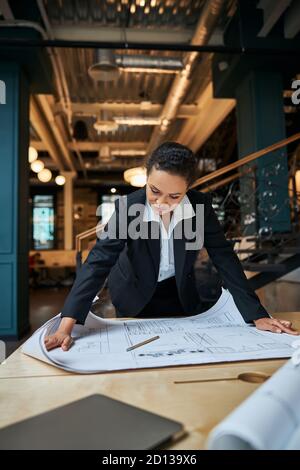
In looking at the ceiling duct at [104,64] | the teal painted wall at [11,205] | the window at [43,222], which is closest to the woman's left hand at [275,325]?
the teal painted wall at [11,205]

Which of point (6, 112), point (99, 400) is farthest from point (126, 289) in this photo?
point (6, 112)

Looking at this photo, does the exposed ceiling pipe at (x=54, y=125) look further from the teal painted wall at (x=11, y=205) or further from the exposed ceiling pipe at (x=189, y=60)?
the exposed ceiling pipe at (x=189, y=60)

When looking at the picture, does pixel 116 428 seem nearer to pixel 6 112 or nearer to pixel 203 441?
pixel 203 441

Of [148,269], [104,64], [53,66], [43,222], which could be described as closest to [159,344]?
[148,269]

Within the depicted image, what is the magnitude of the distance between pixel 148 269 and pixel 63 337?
53 centimetres

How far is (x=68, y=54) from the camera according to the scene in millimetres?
4930

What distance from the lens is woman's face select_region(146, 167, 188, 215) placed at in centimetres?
113

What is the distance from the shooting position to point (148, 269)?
1.34m

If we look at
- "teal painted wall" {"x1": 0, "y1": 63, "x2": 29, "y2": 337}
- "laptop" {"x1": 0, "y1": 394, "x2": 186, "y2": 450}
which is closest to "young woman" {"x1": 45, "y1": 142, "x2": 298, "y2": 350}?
"laptop" {"x1": 0, "y1": 394, "x2": 186, "y2": 450}

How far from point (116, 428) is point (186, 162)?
0.90 metres

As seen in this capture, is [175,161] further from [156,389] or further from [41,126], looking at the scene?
[41,126]

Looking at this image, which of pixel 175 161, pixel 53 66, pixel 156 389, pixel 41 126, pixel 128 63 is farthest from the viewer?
pixel 41 126

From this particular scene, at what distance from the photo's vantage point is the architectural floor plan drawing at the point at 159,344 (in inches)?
28.4

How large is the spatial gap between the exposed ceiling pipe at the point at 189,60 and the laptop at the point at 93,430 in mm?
4159
